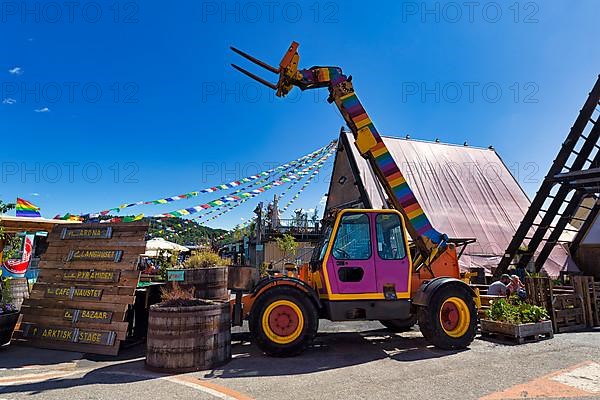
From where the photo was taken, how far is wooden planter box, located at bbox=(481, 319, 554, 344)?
6559 millimetres

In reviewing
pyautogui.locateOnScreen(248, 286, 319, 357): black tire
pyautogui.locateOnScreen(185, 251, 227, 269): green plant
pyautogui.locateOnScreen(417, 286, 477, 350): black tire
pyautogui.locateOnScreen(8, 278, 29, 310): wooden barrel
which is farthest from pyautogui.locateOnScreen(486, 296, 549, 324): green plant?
pyautogui.locateOnScreen(8, 278, 29, 310): wooden barrel

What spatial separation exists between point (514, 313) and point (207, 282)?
221 inches

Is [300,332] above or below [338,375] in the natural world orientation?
above

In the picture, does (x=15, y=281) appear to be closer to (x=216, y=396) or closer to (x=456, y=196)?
(x=216, y=396)

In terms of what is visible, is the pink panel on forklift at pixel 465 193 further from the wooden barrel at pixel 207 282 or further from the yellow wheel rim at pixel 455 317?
the wooden barrel at pixel 207 282

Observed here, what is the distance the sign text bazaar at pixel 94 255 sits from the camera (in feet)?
21.7

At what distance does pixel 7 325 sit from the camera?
6.30 metres

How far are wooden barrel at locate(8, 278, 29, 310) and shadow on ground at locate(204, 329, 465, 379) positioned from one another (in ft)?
17.4

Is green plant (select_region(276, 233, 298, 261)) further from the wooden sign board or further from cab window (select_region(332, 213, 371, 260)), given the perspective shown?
cab window (select_region(332, 213, 371, 260))

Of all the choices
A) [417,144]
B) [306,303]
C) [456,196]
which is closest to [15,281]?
[306,303]

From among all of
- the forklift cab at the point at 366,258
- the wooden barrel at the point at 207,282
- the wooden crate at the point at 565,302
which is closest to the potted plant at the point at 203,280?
the wooden barrel at the point at 207,282

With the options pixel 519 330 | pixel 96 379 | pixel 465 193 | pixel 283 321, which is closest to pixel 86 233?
pixel 96 379

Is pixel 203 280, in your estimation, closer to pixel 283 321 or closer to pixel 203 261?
pixel 203 261

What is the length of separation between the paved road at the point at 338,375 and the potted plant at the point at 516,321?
246 millimetres
